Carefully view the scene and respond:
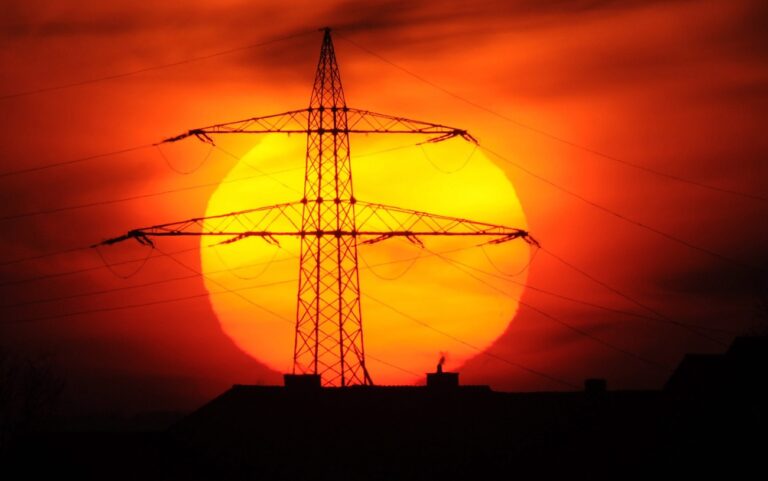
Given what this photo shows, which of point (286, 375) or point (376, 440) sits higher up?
point (286, 375)

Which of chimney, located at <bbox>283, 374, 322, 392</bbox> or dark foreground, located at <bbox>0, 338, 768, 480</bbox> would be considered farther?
chimney, located at <bbox>283, 374, 322, 392</bbox>

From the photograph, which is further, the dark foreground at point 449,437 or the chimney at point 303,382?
the chimney at point 303,382

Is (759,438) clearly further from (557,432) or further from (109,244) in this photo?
(109,244)

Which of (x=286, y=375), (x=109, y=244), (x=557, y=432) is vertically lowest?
(x=557, y=432)

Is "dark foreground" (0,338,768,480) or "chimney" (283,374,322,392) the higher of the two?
"chimney" (283,374,322,392)

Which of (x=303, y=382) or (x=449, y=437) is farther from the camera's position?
(x=303, y=382)

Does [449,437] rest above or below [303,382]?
below

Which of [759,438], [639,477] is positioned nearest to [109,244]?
[639,477]

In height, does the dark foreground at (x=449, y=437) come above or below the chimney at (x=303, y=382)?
below
